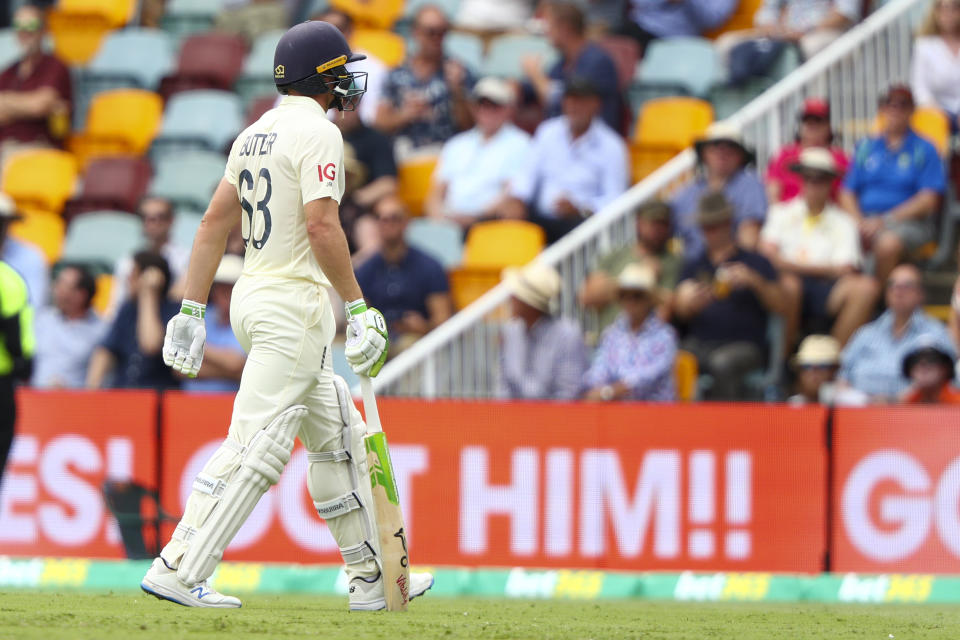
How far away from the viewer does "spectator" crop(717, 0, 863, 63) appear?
13.8 m

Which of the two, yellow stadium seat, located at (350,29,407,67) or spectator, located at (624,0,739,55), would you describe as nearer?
spectator, located at (624,0,739,55)

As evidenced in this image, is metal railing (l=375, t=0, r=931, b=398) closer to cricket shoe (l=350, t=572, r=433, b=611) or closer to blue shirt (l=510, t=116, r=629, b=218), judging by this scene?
blue shirt (l=510, t=116, r=629, b=218)

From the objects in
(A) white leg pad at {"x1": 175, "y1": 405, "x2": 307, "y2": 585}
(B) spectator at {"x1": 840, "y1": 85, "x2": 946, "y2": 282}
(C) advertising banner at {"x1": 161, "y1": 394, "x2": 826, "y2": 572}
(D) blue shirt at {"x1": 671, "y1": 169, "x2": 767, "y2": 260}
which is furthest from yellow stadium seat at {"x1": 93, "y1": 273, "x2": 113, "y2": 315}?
(A) white leg pad at {"x1": 175, "y1": 405, "x2": 307, "y2": 585}

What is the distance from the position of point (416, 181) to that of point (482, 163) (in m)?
0.85

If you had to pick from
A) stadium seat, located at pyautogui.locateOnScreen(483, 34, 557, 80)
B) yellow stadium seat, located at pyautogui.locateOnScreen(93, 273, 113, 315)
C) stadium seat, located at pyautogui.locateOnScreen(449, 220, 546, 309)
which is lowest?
yellow stadium seat, located at pyautogui.locateOnScreen(93, 273, 113, 315)

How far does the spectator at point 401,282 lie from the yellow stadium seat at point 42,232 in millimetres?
3579

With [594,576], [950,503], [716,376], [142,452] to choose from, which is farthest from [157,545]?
[950,503]

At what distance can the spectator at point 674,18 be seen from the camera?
574 inches

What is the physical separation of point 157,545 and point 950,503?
197 inches

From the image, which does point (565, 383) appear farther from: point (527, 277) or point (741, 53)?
point (741, 53)

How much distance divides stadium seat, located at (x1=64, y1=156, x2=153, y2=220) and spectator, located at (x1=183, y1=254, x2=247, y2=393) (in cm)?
312

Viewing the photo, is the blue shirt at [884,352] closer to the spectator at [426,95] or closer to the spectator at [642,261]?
the spectator at [642,261]

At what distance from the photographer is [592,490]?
407 inches

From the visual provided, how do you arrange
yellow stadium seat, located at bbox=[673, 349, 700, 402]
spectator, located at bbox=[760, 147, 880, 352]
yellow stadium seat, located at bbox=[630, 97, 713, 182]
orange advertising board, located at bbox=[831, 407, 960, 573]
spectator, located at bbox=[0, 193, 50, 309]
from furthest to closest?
yellow stadium seat, located at bbox=[630, 97, 713, 182] → spectator, located at bbox=[0, 193, 50, 309] → spectator, located at bbox=[760, 147, 880, 352] → yellow stadium seat, located at bbox=[673, 349, 700, 402] → orange advertising board, located at bbox=[831, 407, 960, 573]
